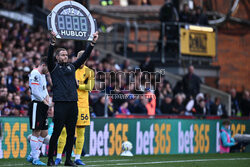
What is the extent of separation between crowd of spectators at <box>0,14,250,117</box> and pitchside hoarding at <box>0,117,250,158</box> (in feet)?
2.25

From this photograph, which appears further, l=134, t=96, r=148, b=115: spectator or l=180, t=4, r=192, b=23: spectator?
l=180, t=4, r=192, b=23: spectator

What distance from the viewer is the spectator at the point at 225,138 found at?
64.4 ft

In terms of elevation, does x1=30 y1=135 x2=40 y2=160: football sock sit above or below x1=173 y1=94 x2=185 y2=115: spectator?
below

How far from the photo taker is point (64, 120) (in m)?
11.4

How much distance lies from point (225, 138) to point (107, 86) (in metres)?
3.99

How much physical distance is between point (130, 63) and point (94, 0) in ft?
25.6

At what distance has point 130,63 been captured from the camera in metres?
24.9

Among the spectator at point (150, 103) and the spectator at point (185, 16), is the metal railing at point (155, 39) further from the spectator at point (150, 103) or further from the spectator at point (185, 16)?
the spectator at point (150, 103)

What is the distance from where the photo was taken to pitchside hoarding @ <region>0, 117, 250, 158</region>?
49.3 ft

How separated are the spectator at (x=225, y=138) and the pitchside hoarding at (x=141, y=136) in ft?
1.15

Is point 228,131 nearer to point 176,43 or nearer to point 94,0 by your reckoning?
point 176,43

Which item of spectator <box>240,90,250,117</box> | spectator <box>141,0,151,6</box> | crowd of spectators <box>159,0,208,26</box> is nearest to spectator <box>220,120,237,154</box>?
spectator <box>240,90,250,117</box>

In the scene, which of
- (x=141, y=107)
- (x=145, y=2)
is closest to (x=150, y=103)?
(x=141, y=107)

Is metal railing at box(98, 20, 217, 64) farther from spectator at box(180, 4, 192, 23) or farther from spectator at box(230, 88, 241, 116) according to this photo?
spectator at box(230, 88, 241, 116)
